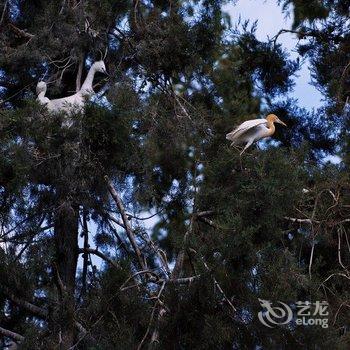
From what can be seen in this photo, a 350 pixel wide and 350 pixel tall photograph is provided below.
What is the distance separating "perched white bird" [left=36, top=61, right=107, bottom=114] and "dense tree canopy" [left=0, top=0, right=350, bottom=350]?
106 millimetres

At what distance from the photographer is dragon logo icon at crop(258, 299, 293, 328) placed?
4617 mm

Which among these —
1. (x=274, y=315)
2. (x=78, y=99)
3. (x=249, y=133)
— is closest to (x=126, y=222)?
(x=78, y=99)

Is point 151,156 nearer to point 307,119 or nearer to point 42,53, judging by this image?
point 42,53

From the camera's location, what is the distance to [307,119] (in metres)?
8.23

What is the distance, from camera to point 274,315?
4664 mm

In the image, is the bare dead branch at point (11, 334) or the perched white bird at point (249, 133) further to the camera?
the perched white bird at point (249, 133)

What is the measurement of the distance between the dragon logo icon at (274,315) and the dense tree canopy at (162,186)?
0.12 feet

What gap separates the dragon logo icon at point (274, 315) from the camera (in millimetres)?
4617

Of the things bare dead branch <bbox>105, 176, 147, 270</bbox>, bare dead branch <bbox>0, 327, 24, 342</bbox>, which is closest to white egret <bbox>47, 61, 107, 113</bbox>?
bare dead branch <bbox>105, 176, 147, 270</bbox>

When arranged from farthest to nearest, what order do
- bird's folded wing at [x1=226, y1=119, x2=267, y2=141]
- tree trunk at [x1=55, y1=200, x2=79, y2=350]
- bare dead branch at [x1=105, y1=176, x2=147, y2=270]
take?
bird's folded wing at [x1=226, y1=119, x2=267, y2=141] < tree trunk at [x1=55, y1=200, x2=79, y2=350] < bare dead branch at [x1=105, y1=176, x2=147, y2=270]

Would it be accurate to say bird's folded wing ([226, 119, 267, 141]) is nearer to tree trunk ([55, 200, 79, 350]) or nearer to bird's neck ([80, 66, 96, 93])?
→ bird's neck ([80, 66, 96, 93])

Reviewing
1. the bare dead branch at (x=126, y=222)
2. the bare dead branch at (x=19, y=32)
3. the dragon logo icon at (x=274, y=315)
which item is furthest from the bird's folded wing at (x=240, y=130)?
the dragon logo icon at (x=274, y=315)

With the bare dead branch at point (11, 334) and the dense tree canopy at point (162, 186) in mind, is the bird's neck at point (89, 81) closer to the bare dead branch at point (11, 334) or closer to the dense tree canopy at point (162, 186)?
the dense tree canopy at point (162, 186)

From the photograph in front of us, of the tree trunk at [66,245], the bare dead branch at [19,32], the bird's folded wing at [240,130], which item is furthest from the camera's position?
the bare dead branch at [19,32]
